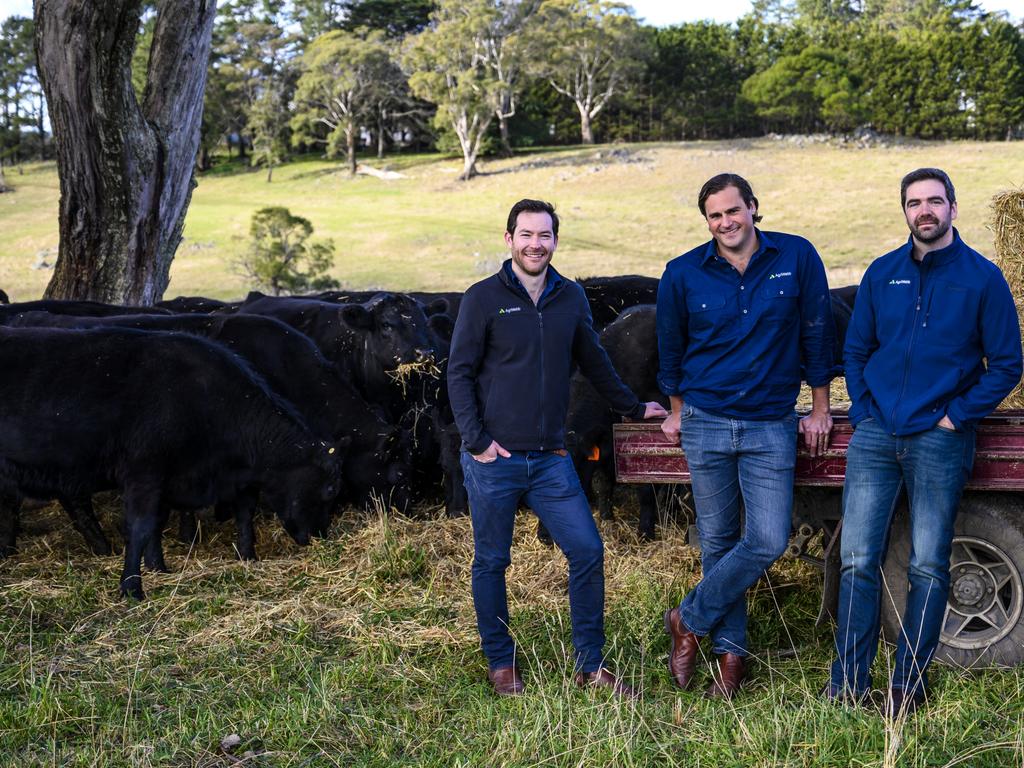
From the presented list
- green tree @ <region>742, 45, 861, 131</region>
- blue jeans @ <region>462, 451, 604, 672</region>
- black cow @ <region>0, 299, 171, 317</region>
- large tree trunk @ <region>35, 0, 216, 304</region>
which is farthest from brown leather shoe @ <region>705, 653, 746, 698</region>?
green tree @ <region>742, 45, 861, 131</region>

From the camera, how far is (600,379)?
16.9 feet

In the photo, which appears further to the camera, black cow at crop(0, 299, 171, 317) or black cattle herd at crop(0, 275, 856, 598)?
black cow at crop(0, 299, 171, 317)

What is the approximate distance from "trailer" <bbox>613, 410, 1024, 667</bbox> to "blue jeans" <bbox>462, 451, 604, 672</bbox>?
71 centimetres

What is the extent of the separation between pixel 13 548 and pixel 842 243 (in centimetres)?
3013

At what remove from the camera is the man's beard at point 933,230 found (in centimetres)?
435

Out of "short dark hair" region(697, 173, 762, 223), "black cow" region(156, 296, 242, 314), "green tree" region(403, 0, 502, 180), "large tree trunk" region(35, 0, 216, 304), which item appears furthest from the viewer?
"green tree" region(403, 0, 502, 180)

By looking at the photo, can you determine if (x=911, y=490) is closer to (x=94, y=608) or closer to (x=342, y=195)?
(x=94, y=608)

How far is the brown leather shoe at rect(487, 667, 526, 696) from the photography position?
16.0 ft

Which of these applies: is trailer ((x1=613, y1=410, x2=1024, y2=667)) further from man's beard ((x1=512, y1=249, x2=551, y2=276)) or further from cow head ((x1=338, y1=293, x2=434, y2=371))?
cow head ((x1=338, y1=293, x2=434, y2=371))

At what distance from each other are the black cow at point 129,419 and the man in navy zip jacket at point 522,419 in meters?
3.06

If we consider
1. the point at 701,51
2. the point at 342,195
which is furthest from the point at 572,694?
the point at 701,51

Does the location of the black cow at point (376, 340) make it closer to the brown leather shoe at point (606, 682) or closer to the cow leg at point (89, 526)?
the cow leg at point (89, 526)

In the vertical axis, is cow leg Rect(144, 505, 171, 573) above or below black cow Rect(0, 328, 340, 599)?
below

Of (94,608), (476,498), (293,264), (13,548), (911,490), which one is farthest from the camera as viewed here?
(293,264)
